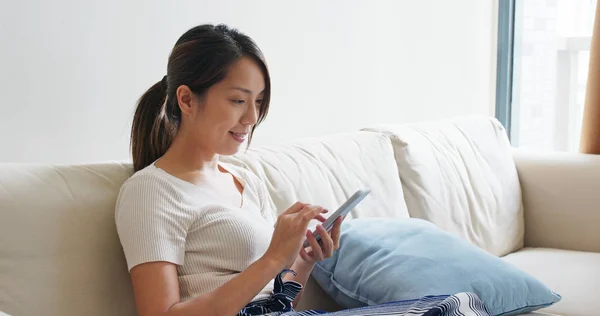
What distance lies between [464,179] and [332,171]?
2.14 ft

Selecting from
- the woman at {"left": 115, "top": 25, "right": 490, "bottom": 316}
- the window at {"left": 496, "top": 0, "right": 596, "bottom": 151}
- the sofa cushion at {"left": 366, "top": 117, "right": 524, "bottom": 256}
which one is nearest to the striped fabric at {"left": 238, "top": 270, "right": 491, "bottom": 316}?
the woman at {"left": 115, "top": 25, "right": 490, "bottom": 316}

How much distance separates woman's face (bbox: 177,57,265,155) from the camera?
62.6 inches

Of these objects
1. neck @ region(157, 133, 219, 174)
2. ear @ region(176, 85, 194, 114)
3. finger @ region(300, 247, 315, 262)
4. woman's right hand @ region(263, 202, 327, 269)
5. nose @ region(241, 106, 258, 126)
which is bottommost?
finger @ region(300, 247, 315, 262)

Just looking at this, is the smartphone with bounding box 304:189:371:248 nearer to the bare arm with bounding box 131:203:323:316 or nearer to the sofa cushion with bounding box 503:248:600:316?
the bare arm with bounding box 131:203:323:316

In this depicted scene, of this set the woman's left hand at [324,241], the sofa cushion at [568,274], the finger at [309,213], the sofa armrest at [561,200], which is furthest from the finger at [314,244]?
the sofa armrest at [561,200]

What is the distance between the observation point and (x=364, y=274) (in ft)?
6.04

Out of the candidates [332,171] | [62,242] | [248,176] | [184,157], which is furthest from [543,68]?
[62,242]

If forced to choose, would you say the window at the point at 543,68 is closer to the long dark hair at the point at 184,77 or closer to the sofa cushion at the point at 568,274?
the sofa cushion at the point at 568,274

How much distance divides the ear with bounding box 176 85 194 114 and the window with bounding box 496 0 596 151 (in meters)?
2.49

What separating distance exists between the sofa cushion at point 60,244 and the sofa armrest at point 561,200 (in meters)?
1.71

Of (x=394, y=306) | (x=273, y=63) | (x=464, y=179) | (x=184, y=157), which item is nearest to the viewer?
(x=394, y=306)

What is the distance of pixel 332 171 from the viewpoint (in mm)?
2164

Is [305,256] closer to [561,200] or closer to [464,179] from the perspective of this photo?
[464,179]

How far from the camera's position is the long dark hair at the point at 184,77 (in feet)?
5.19
